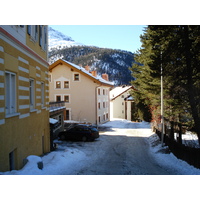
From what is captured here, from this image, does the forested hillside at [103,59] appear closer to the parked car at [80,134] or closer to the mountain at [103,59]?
the mountain at [103,59]

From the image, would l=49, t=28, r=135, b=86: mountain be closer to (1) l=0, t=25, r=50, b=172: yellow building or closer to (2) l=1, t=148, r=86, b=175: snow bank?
(2) l=1, t=148, r=86, b=175: snow bank

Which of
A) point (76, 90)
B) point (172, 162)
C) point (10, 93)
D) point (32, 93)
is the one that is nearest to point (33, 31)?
point (32, 93)

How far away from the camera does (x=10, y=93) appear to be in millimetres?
6570

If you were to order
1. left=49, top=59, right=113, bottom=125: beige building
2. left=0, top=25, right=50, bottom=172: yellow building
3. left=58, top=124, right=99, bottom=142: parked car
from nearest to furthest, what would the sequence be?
left=0, top=25, right=50, bottom=172: yellow building → left=58, top=124, right=99, bottom=142: parked car → left=49, top=59, right=113, bottom=125: beige building

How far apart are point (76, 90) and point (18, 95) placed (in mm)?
22129

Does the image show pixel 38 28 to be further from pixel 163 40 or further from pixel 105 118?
pixel 105 118

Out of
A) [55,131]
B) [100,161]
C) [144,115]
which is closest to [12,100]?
[100,161]

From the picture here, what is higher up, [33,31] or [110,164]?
[33,31]

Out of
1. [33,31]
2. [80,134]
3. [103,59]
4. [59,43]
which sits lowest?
[80,134]

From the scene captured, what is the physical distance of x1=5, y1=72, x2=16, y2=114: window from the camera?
6.44 metres

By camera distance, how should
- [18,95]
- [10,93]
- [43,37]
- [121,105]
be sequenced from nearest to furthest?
1. [10,93]
2. [18,95]
3. [43,37]
4. [121,105]

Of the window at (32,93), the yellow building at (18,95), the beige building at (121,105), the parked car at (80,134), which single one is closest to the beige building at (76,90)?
the parked car at (80,134)

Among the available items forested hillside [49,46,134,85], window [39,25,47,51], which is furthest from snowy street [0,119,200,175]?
forested hillside [49,46,134,85]

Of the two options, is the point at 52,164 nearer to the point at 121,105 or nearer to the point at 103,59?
the point at 121,105
